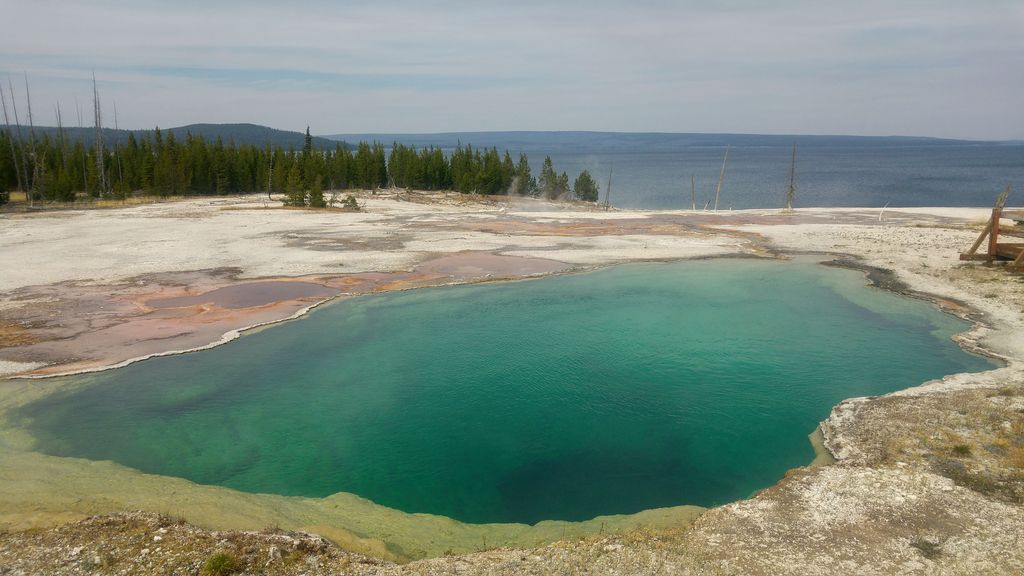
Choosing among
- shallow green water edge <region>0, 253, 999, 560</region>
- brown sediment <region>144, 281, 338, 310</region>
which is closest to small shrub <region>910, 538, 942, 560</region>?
shallow green water edge <region>0, 253, 999, 560</region>

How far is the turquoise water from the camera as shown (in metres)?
12.0

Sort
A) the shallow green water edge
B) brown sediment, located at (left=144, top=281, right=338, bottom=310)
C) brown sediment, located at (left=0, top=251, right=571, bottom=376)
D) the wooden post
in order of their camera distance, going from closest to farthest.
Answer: the shallow green water edge → brown sediment, located at (left=0, top=251, right=571, bottom=376) → brown sediment, located at (left=144, top=281, right=338, bottom=310) → the wooden post

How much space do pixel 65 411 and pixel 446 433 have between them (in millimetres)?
9037

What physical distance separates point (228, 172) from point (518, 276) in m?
61.8

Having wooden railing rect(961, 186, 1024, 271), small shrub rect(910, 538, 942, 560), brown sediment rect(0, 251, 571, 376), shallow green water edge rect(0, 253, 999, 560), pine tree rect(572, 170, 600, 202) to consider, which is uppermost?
pine tree rect(572, 170, 600, 202)

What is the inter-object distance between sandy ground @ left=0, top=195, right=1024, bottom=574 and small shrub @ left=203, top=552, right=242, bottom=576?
154 cm

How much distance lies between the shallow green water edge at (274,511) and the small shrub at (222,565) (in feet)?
5.17

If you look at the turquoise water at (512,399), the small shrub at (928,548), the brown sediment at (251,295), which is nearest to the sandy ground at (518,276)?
the small shrub at (928,548)

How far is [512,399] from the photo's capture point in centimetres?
1571

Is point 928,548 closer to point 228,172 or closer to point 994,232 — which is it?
point 994,232

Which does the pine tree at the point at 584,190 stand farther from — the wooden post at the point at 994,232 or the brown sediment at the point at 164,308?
the wooden post at the point at 994,232

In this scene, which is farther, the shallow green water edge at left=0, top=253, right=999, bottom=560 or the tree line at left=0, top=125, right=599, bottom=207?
the tree line at left=0, top=125, right=599, bottom=207

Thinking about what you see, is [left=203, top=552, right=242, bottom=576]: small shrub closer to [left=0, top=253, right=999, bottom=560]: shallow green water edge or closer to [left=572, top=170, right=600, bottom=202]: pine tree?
[left=0, top=253, right=999, bottom=560]: shallow green water edge

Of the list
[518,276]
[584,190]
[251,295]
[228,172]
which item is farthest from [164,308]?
[584,190]
